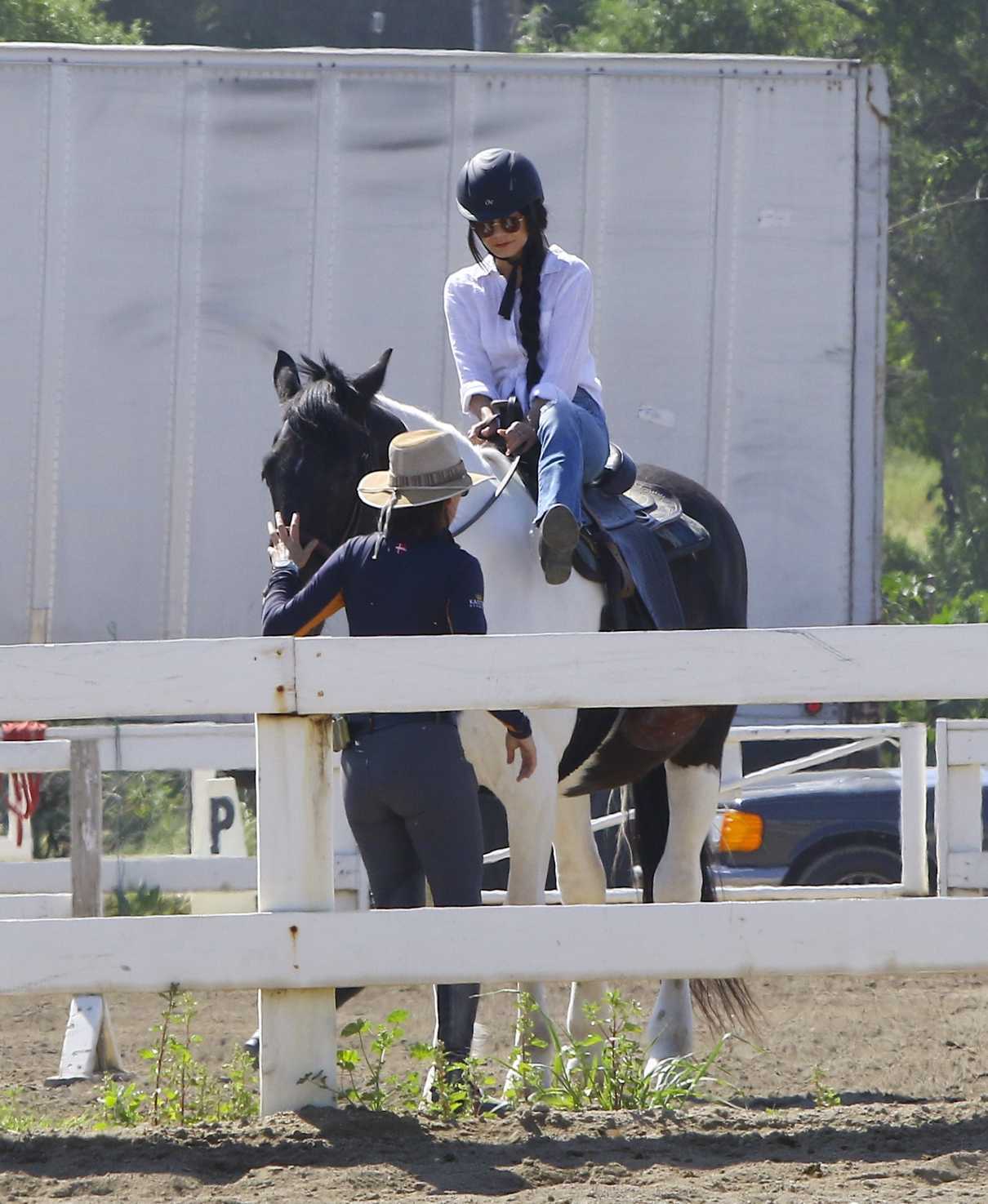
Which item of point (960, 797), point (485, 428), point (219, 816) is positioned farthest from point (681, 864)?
point (219, 816)

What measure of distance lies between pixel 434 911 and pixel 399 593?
2.69ft

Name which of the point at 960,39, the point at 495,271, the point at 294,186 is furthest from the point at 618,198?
the point at 960,39

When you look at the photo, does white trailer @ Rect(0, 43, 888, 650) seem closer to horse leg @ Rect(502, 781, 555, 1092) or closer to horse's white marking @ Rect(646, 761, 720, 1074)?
horse's white marking @ Rect(646, 761, 720, 1074)

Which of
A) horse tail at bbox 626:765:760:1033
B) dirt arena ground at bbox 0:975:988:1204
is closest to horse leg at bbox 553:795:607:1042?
horse tail at bbox 626:765:760:1033

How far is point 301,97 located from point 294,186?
1.63ft

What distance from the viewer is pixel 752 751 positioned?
31.8 ft

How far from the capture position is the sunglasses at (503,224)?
16.8ft

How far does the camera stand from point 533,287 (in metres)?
5.25

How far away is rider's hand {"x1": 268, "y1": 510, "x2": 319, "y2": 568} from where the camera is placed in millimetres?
4613

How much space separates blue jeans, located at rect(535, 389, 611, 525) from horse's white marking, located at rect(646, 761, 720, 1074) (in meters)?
1.39

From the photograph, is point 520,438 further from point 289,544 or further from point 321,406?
point 289,544

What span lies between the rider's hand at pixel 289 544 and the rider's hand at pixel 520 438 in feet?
2.32

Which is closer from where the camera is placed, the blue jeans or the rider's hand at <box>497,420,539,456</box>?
the blue jeans

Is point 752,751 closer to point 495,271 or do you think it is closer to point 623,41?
point 495,271
